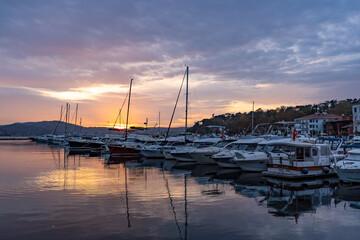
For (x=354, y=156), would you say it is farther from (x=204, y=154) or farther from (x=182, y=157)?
(x=182, y=157)

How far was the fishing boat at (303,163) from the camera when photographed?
2211cm

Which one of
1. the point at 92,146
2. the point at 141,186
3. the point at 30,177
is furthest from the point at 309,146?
the point at 92,146

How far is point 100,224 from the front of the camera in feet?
37.9

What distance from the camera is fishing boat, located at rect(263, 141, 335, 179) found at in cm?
2211

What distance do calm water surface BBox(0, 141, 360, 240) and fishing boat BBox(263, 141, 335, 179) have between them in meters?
0.94

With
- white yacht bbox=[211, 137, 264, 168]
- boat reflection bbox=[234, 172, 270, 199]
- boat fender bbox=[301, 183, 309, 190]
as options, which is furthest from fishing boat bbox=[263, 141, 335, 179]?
white yacht bbox=[211, 137, 264, 168]

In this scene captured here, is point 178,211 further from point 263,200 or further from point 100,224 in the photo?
point 263,200

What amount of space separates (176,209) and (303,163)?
12238 millimetres

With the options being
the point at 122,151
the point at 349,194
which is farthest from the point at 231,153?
the point at 122,151

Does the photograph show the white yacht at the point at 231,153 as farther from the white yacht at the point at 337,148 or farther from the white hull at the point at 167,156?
the white hull at the point at 167,156

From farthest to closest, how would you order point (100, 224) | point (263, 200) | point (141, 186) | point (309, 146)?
point (309, 146), point (141, 186), point (263, 200), point (100, 224)

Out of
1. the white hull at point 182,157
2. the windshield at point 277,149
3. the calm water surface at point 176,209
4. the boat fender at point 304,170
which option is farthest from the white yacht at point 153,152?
the boat fender at point 304,170

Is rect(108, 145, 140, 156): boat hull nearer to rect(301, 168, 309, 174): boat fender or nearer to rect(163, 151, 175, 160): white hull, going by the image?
rect(163, 151, 175, 160): white hull

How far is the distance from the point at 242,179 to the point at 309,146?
5226mm
